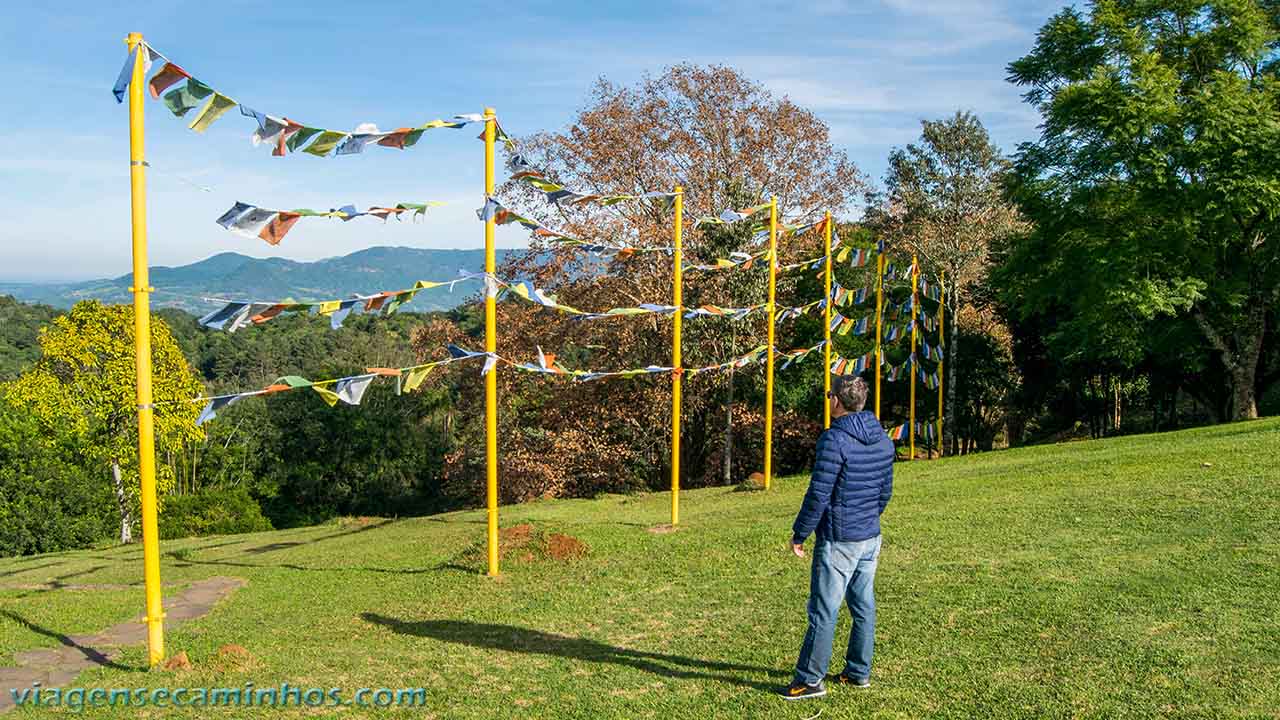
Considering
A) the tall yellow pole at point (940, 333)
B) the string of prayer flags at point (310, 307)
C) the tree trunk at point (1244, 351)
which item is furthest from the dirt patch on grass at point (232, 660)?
the tree trunk at point (1244, 351)

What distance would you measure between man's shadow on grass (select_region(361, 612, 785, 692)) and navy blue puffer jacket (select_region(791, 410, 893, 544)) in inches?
46.8

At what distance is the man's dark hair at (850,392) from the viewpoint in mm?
5566

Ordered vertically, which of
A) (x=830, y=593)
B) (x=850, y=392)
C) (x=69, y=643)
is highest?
(x=850, y=392)

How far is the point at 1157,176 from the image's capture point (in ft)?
67.4

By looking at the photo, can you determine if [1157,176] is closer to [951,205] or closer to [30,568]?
[951,205]

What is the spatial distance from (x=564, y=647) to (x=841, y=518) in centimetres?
275

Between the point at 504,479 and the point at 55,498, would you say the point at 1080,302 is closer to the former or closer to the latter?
the point at 504,479

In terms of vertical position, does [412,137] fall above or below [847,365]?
above

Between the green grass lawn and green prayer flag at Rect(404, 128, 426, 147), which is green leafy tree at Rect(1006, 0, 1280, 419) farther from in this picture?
green prayer flag at Rect(404, 128, 426, 147)

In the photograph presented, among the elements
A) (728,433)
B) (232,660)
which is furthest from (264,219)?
(728,433)

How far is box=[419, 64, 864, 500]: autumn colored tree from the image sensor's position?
76.4ft

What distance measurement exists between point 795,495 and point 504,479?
33.9ft

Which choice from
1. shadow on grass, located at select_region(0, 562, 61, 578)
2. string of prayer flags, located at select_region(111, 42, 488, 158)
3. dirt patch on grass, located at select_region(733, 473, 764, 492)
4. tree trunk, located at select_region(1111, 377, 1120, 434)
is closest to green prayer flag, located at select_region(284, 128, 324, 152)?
string of prayer flags, located at select_region(111, 42, 488, 158)

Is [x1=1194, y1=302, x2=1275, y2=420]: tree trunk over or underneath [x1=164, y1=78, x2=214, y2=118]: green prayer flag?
underneath
